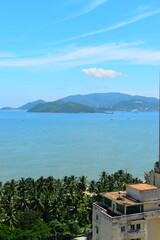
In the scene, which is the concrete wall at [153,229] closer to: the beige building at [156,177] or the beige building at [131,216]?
the beige building at [131,216]

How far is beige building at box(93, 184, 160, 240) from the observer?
89.4 ft

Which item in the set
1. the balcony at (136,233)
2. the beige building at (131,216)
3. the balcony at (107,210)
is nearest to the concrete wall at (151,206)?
the beige building at (131,216)

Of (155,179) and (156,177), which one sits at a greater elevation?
(156,177)

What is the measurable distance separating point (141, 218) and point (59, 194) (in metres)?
20.7

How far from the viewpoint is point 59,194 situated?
4662cm

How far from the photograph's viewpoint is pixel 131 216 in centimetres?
2748

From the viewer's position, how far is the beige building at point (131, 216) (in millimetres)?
27234

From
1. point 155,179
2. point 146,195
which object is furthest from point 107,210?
point 155,179

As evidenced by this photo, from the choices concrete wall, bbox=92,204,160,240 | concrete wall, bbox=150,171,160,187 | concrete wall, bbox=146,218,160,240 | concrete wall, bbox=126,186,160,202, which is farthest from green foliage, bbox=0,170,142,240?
concrete wall, bbox=150,171,160,187

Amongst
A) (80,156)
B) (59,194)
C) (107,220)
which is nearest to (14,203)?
(59,194)

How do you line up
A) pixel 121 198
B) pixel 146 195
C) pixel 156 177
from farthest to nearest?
1. pixel 156 177
2. pixel 121 198
3. pixel 146 195

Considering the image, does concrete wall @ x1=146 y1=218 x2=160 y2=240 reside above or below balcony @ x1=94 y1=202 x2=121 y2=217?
below

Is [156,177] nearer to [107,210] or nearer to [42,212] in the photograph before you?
[107,210]

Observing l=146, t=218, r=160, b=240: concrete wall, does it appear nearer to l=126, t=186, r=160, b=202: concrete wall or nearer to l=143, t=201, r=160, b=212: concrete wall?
l=143, t=201, r=160, b=212: concrete wall
